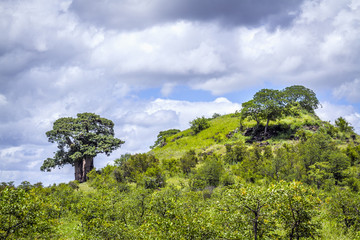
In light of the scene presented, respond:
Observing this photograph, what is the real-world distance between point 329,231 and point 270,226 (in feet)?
29.8

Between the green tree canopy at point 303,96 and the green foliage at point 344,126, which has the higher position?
the green tree canopy at point 303,96

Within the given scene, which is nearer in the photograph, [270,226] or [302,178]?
[270,226]

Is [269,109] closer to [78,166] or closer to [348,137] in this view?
[348,137]

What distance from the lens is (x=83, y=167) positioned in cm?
5959

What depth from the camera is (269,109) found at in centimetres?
5575

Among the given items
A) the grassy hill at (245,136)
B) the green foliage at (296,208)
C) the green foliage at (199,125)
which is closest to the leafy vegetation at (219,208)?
the green foliage at (296,208)

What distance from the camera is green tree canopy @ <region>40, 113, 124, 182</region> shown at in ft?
193

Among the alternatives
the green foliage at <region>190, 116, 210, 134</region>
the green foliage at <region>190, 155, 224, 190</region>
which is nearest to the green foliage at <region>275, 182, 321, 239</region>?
the green foliage at <region>190, 155, 224, 190</region>

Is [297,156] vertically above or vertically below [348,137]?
below

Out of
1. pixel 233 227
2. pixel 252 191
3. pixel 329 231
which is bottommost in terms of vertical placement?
pixel 329 231

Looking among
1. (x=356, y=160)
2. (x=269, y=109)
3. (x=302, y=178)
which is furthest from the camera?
(x=269, y=109)

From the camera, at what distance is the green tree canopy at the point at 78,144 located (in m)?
58.8

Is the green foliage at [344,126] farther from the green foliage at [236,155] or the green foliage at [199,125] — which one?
the green foliage at [199,125]

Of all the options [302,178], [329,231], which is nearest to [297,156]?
[302,178]
